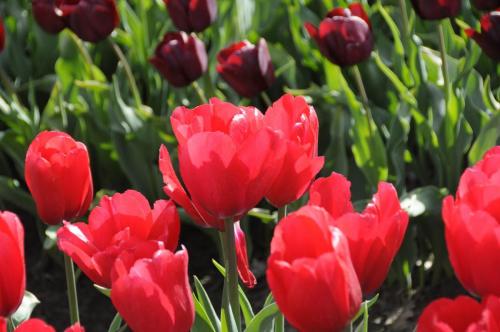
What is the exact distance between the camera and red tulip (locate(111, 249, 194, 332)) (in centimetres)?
103

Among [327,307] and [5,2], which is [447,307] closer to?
[327,307]

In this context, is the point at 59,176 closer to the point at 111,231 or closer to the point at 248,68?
the point at 111,231

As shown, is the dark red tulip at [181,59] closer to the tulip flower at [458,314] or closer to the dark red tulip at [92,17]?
the dark red tulip at [92,17]

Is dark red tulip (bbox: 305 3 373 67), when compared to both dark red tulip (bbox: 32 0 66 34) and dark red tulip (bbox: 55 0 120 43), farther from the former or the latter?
dark red tulip (bbox: 32 0 66 34)

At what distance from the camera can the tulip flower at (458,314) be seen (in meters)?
0.91

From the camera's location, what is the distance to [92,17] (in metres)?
2.56

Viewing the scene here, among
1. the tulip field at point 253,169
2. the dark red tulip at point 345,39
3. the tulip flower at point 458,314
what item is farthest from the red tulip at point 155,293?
the dark red tulip at point 345,39

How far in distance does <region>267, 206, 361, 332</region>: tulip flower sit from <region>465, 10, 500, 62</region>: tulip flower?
1.35m

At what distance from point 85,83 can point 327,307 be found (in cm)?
192

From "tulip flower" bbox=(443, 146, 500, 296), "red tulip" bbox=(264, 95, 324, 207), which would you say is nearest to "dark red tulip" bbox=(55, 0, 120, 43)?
"red tulip" bbox=(264, 95, 324, 207)

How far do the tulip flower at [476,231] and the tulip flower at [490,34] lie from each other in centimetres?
122

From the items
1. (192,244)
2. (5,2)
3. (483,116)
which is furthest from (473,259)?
(5,2)

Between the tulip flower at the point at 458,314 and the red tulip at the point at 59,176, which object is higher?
the tulip flower at the point at 458,314

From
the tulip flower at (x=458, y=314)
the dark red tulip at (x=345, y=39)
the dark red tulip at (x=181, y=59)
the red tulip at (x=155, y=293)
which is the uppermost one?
the tulip flower at (x=458, y=314)
